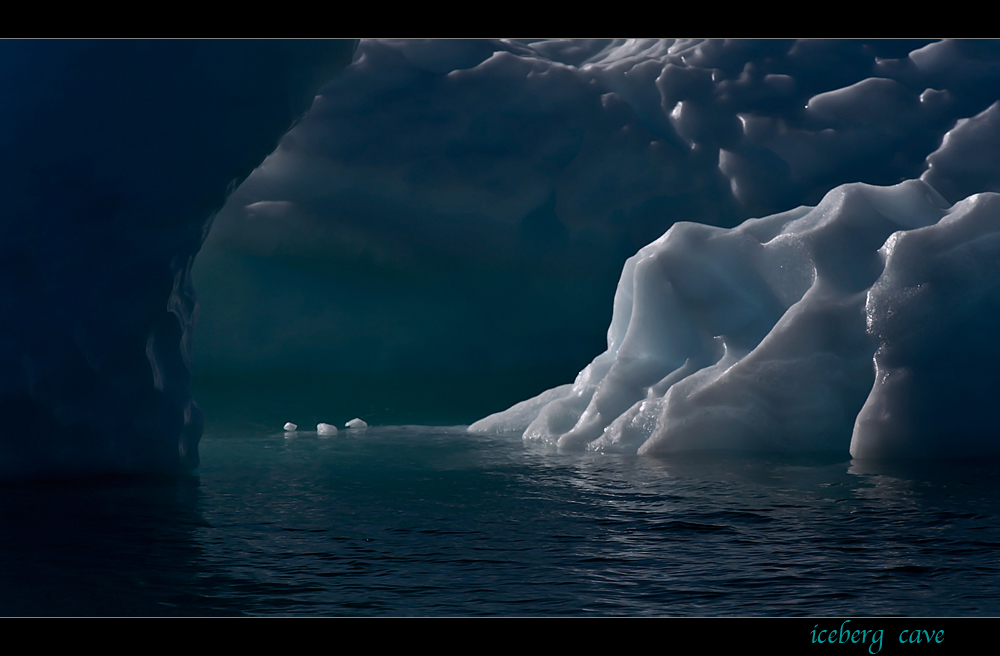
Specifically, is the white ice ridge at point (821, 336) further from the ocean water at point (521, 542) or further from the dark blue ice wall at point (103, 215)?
the dark blue ice wall at point (103, 215)

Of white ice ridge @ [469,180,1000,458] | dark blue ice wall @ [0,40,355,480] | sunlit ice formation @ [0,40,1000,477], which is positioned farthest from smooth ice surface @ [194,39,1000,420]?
dark blue ice wall @ [0,40,355,480]

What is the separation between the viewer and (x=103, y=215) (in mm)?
6926

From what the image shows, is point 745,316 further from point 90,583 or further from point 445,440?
point 90,583

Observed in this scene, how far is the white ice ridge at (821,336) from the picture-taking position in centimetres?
777

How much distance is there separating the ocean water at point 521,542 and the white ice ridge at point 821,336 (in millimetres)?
706

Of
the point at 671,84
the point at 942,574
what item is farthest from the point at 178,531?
the point at 671,84

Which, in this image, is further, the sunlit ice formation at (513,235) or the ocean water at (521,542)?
the sunlit ice formation at (513,235)

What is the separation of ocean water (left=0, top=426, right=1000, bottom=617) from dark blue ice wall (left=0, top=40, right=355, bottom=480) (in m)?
0.54

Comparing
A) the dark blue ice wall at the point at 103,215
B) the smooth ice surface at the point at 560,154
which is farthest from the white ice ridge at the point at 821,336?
the smooth ice surface at the point at 560,154

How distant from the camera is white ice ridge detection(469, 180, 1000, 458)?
7766 mm

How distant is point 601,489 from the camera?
6.42 metres

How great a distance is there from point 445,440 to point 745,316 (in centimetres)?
431

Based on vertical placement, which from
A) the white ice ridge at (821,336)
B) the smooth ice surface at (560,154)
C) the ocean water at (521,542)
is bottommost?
the ocean water at (521,542)

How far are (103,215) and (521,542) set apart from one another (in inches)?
179
